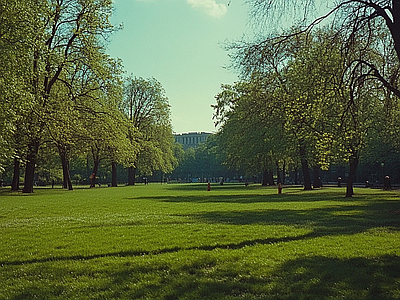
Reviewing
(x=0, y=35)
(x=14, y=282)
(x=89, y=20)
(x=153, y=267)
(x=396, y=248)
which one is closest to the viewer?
(x=14, y=282)

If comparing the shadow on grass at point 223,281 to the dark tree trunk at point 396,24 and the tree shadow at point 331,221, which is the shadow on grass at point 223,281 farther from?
the dark tree trunk at point 396,24

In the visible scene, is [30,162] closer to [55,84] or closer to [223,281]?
[55,84]

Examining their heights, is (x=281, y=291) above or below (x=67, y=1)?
below

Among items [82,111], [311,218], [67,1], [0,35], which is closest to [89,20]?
[67,1]

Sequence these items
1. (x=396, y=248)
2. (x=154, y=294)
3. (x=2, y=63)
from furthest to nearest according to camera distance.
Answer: (x=2, y=63)
(x=396, y=248)
(x=154, y=294)

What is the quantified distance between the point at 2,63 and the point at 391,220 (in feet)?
59.7

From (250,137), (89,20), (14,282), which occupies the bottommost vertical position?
(14,282)

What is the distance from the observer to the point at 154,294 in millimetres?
6043

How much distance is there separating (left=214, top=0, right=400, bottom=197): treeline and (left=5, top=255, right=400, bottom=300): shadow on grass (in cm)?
664

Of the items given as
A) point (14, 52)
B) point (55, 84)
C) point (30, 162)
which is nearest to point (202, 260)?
point (14, 52)

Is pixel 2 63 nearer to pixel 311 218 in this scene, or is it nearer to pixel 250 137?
pixel 311 218

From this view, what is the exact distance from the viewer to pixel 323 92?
16.2 metres

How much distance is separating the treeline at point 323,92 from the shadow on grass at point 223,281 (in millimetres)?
6645

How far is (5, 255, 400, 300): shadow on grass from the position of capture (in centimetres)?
602
